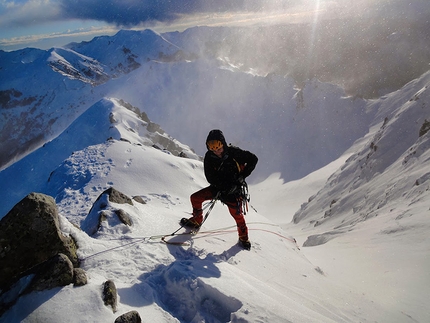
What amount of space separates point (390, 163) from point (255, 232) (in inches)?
615

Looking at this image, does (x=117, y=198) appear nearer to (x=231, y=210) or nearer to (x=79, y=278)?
(x=231, y=210)

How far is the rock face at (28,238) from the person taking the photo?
414 centimetres

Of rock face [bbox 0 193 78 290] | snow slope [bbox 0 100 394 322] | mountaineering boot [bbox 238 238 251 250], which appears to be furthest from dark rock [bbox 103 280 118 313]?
mountaineering boot [bbox 238 238 251 250]

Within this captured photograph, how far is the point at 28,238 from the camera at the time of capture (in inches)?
169

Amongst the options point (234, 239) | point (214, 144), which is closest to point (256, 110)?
point (234, 239)

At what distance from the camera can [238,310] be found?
425 cm

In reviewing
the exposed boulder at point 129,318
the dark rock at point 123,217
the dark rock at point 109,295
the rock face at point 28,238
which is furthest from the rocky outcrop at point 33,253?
the dark rock at point 123,217

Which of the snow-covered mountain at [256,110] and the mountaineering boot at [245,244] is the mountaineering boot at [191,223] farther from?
the snow-covered mountain at [256,110]

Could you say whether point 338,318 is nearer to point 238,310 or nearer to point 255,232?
point 238,310

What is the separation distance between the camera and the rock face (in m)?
4.14

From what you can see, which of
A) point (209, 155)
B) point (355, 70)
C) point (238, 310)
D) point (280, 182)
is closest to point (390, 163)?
point (209, 155)

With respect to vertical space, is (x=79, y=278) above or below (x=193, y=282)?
below

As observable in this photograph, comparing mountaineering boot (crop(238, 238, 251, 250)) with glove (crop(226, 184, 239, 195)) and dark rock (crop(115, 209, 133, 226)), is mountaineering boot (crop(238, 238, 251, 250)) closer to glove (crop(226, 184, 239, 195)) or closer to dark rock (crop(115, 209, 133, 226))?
glove (crop(226, 184, 239, 195))

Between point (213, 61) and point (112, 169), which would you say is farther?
point (213, 61)
